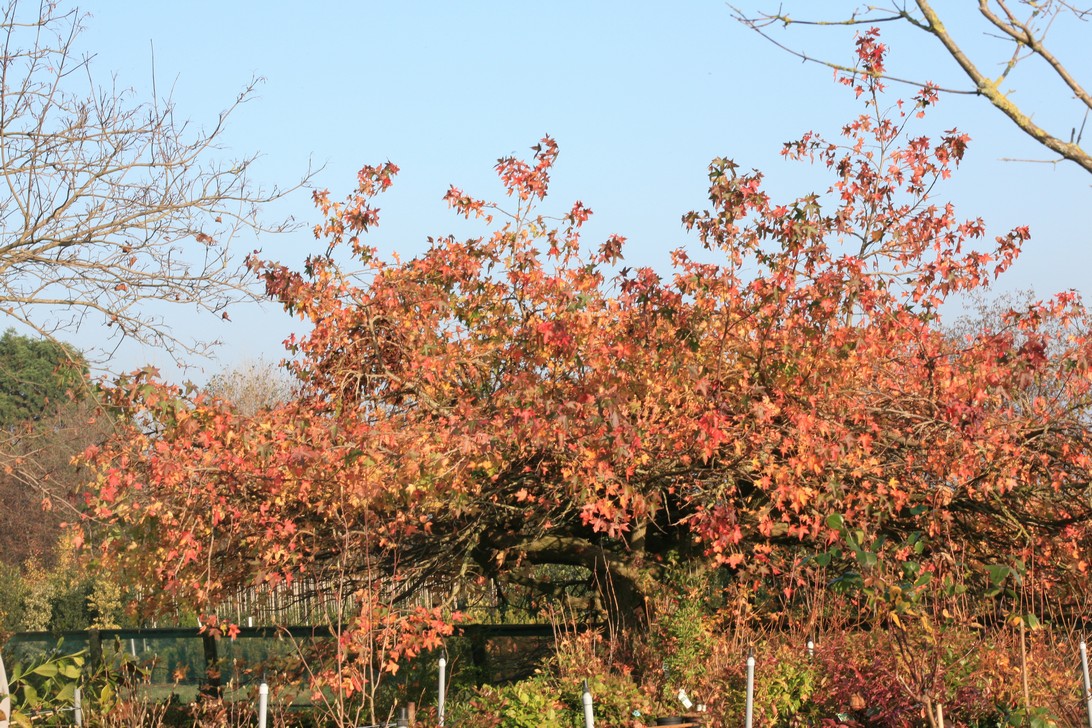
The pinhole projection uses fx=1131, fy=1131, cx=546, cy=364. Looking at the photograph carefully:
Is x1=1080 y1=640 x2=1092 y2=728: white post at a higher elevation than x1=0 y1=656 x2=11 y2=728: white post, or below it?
below

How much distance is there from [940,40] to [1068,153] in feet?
1.77

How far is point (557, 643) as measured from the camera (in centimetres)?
768

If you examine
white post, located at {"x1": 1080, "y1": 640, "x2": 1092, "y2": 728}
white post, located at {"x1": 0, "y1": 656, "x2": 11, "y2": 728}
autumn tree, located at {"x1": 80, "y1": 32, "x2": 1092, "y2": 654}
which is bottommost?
white post, located at {"x1": 1080, "y1": 640, "x2": 1092, "y2": 728}

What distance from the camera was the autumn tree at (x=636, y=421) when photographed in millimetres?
7199

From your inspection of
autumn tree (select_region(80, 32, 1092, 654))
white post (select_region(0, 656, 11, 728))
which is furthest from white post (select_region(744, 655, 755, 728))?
white post (select_region(0, 656, 11, 728))

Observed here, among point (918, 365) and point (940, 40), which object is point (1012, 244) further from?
point (940, 40)

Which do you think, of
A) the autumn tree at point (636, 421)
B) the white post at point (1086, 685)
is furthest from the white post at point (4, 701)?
the white post at point (1086, 685)

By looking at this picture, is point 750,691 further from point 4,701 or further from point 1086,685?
point 4,701

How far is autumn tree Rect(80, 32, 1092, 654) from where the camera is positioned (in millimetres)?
7199

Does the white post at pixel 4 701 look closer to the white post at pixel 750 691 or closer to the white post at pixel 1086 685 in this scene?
the white post at pixel 750 691

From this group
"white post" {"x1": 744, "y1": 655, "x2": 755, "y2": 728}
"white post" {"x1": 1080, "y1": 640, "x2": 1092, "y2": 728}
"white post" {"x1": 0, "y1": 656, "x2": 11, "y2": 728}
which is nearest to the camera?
"white post" {"x1": 0, "y1": 656, "x2": 11, "y2": 728}

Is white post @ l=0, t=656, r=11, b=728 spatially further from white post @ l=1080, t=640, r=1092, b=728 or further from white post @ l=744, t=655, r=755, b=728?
white post @ l=1080, t=640, r=1092, b=728

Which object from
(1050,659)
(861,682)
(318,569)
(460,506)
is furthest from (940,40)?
(318,569)

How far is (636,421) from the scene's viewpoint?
7.63 m
